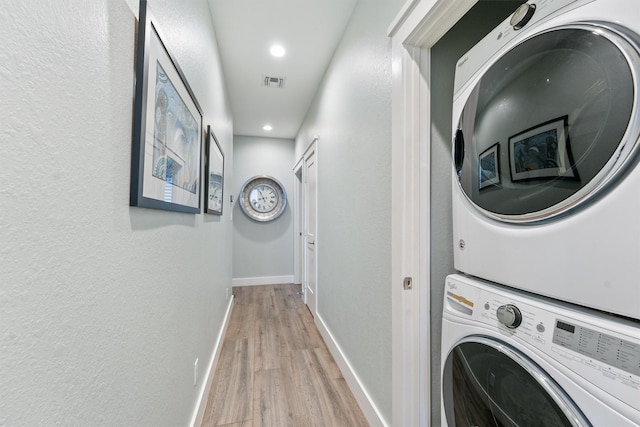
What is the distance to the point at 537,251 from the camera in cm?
70

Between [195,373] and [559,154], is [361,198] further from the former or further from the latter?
[195,373]

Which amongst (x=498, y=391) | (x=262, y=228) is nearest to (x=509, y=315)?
(x=498, y=391)

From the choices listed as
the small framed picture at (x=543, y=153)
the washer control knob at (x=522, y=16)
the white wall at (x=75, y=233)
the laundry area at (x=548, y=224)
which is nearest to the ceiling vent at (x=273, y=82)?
the white wall at (x=75, y=233)

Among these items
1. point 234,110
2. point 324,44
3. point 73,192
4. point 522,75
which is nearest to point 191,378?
point 73,192

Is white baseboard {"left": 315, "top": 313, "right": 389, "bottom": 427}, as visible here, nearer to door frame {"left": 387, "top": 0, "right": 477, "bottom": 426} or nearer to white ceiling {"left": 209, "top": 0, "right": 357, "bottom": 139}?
door frame {"left": 387, "top": 0, "right": 477, "bottom": 426}

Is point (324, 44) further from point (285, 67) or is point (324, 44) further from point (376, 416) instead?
point (376, 416)

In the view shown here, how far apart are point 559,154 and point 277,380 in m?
2.12

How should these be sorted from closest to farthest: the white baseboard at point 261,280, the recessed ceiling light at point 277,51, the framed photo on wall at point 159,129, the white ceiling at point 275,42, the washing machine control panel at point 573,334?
the washing machine control panel at point 573,334 → the framed photo on wall at point 159,129 → the white ceiling at point 275,42 → the recessed ceiling light at point 277,51 → the white baseboard at point 261,280

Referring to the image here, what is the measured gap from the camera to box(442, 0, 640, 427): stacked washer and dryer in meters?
0.53

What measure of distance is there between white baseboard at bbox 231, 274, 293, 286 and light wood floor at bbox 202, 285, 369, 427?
1397 mm

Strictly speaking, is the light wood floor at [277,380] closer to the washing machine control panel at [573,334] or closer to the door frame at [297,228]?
the washing machine control panel at [573,334]

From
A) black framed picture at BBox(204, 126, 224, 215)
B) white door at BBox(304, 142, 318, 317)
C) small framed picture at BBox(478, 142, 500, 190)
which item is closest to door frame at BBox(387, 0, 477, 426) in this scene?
small framed picture at BBox(478, 142, 500, 190)

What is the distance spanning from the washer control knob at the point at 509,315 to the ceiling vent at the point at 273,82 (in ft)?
8.99

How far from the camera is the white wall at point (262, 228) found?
447 cm
